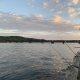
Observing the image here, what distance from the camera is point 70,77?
8.48 m

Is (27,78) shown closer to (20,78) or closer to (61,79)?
(20,78)

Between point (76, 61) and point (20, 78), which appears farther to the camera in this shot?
point (20, 78)

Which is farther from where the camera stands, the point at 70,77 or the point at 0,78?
the point at 0,78

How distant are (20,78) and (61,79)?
20.1 feet

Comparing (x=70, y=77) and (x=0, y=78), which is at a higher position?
(x=70, y=77)

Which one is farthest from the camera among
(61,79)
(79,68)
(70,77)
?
(61,79)

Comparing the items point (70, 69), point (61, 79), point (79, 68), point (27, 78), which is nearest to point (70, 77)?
point (70, 69)

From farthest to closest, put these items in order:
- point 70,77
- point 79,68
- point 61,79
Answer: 1. point 61,79
2. point 79,68
3. point 70,77

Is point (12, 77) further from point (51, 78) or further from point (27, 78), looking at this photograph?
point (51, 78)

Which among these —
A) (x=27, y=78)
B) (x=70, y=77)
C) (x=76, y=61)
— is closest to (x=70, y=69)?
(x=70, y=77)

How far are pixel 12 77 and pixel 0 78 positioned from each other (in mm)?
1765

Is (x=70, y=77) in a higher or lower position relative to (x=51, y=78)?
higher

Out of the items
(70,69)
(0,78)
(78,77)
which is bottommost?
(0,78)

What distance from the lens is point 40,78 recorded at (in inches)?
754
